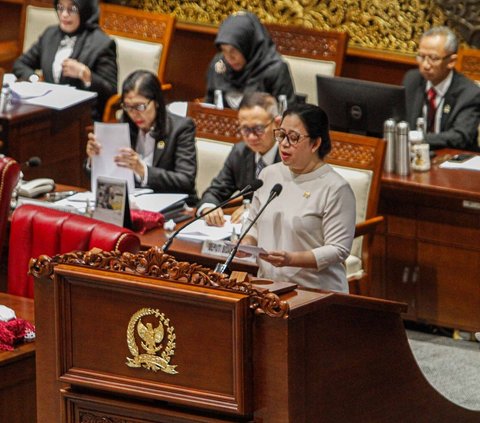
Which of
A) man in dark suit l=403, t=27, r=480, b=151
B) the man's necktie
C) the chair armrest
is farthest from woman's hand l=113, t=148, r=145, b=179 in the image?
man in dark suit l=403, t=27, r=480, b=151

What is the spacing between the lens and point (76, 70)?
709 cm

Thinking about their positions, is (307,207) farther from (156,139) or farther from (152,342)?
(156,139)

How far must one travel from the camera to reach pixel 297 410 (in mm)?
2613

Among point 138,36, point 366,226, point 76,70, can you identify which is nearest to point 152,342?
point 366,226

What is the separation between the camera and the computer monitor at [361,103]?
5766mm

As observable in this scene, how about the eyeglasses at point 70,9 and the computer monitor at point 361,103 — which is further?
the eyeglasses at point 70,9

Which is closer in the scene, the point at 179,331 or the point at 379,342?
the point at 179,331

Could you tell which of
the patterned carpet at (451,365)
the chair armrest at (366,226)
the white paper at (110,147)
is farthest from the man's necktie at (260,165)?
the patterned carpet at (451,365)

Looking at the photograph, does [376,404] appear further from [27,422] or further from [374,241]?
[374,241]

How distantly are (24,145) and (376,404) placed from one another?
13.3 ft

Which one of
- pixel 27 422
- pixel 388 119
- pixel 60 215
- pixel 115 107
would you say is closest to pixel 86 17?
pixel 115 107

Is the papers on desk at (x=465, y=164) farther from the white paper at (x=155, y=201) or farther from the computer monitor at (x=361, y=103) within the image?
the white paper at (x=155, y=201)

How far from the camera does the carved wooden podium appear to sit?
102 inches

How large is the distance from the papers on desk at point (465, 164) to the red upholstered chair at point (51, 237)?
7.65 feet
